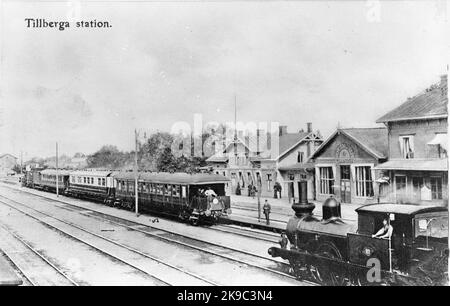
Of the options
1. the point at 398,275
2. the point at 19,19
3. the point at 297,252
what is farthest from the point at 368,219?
the point at 19,19

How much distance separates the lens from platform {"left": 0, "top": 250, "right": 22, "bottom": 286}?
415 inches

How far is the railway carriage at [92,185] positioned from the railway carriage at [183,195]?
4.26m

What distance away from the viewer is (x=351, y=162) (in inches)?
840

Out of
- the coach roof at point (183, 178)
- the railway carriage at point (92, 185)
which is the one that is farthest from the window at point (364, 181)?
the railway carriage at point (92, 185)

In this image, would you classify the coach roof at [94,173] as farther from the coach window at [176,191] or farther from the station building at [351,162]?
the station building at [351,162]

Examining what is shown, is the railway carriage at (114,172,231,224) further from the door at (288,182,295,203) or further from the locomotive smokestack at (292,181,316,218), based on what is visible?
the door at (288,182,295,203)

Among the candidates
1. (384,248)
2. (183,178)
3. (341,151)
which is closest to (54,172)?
(183,178)

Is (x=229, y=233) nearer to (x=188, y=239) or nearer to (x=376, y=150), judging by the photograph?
(x=188, y=239)

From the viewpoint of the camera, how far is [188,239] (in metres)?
15.1

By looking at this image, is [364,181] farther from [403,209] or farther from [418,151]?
[403,209]

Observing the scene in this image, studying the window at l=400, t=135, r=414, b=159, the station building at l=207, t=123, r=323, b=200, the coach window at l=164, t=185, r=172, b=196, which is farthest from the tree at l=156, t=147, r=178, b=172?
the window at l=400, t=135, r=414, b=159

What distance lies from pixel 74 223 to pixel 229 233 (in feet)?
25.1

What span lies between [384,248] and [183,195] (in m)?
11.3

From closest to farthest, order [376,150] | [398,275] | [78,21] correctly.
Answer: [398,275] → [78,21] → [376,150]
